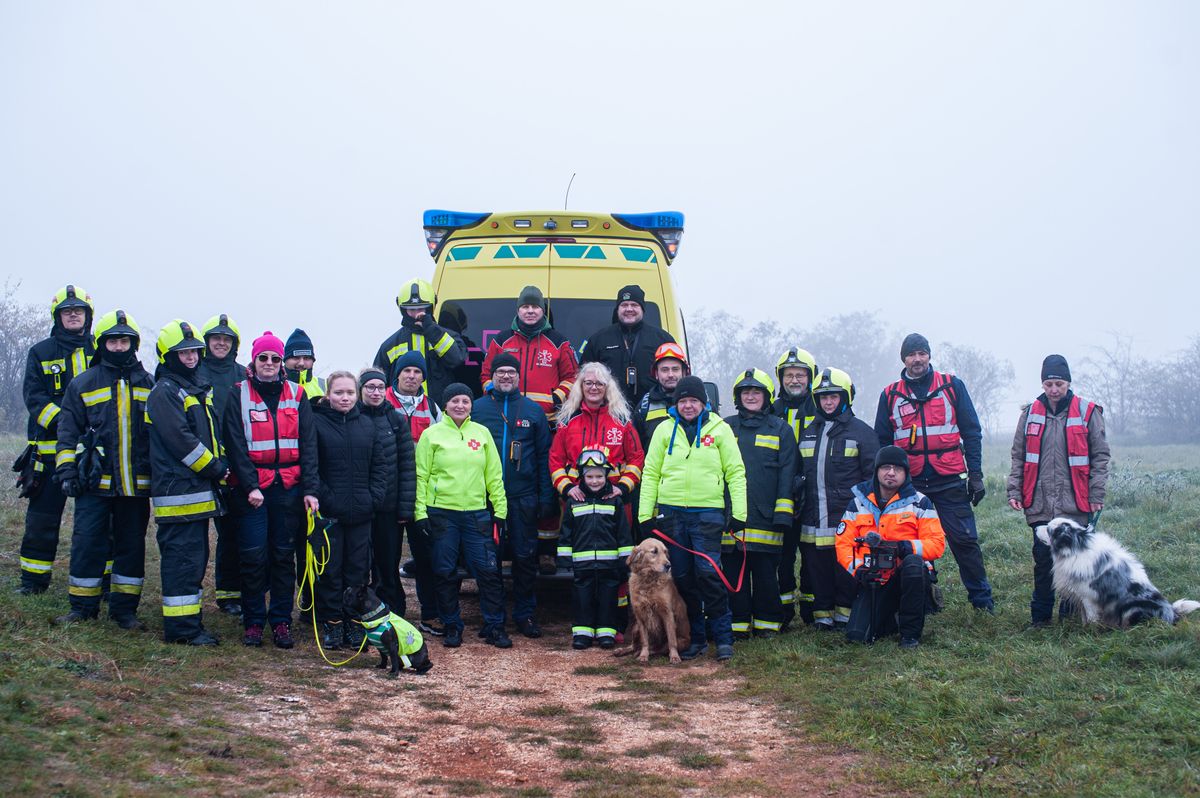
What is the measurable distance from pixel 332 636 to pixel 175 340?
2190 millimetres

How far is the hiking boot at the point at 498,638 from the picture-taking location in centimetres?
720

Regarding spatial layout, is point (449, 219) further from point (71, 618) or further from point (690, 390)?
point (71, 618)

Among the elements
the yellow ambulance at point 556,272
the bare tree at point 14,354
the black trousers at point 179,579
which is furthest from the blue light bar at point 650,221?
the bare tree at point 14,354

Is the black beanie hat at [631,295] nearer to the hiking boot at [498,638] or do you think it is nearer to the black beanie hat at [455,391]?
the black beanie hat at [455,391]

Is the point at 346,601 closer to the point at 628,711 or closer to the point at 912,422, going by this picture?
the point at 628,711

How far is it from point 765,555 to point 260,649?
3.51 m

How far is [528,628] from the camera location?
7.66 m

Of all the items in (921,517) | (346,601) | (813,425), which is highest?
(813,425)

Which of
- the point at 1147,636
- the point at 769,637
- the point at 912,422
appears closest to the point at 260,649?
the point at 769,637

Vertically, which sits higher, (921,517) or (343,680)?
(921,517)

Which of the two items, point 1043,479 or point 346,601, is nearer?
point 346,601

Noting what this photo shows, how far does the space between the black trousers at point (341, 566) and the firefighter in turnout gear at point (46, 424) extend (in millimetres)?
1892

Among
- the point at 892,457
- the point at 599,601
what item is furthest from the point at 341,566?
the point at 892,457

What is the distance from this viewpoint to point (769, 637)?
7.34 metres
